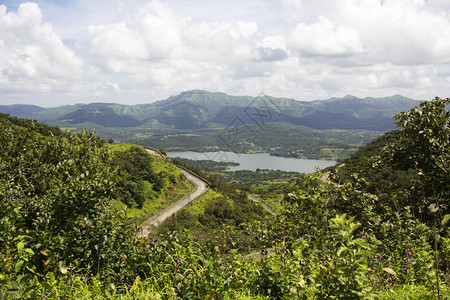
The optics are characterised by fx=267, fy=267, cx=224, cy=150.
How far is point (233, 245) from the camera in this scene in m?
4.55

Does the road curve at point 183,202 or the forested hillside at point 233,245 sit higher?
the forested hillside at point 233,245

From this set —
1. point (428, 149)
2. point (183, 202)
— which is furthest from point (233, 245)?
point (183, 202)

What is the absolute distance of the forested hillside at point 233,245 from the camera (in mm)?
2459

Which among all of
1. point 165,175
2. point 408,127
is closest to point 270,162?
point 165,175

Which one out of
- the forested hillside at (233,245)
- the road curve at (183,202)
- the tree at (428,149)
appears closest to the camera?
the forested hillside at (233,245)

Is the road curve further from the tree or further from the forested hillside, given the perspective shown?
the tree

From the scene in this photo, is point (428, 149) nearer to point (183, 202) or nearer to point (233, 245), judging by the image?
point (233, 245)

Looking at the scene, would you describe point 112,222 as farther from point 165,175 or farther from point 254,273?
point 165,175

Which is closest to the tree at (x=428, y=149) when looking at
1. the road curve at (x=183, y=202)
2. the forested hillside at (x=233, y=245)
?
the forested hillside at (x=233, y=245)

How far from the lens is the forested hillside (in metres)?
2.46

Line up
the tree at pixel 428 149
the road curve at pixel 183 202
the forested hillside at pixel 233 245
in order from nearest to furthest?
1. the forested hillside at pixel 233 245
2. the tree at pixel 428 149
3. the road curve at pixel 183 202

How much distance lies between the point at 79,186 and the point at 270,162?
575ft

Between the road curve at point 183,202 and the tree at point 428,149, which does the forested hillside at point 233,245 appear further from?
the road curve at point 183,202

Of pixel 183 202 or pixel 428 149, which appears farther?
pixel 183 202
